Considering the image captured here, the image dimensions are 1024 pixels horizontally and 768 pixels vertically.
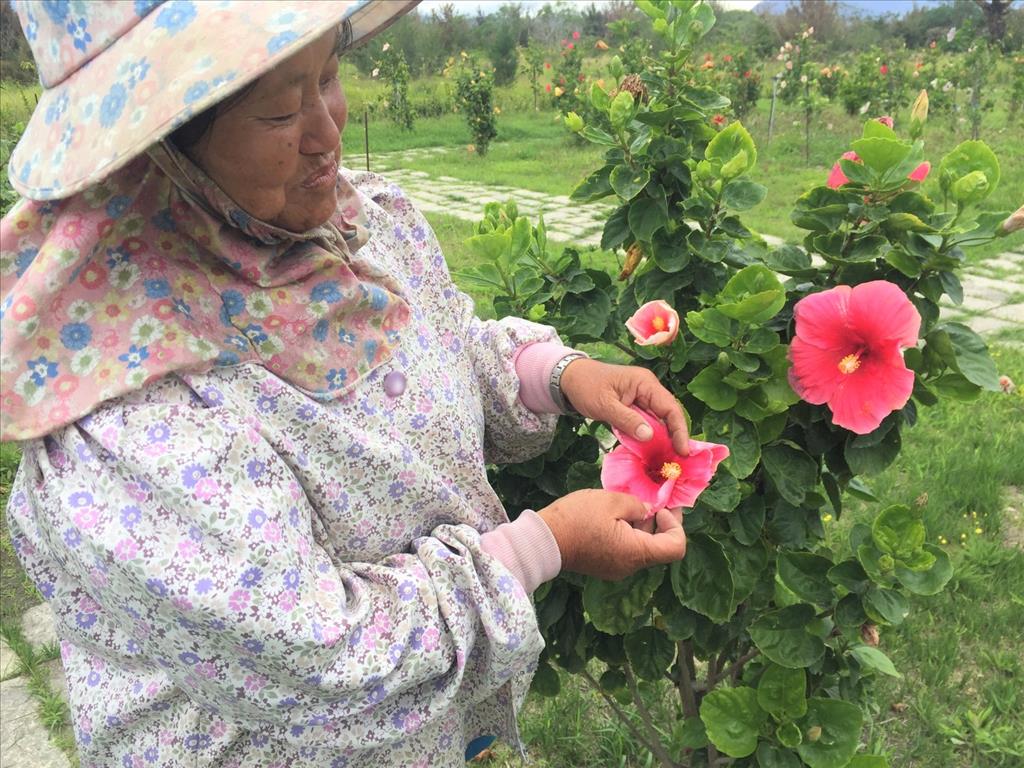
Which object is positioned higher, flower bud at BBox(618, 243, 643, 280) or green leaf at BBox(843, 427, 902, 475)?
flower bud at BBox(618, 243, 643, 280)

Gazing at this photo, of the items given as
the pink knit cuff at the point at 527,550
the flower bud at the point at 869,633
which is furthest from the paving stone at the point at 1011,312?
the pink knit cuff at the point at 527,550

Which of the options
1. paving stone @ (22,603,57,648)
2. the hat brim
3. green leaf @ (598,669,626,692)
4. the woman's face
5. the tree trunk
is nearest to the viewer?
the hat brim

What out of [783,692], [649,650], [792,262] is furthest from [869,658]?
[792,262]

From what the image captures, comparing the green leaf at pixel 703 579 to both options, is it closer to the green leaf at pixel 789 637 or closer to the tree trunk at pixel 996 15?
the green leaf at pixel 789 637

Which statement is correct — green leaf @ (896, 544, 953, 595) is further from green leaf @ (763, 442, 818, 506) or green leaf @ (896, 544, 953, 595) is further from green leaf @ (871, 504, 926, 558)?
green leaf @ (763, 442, 818, 506)

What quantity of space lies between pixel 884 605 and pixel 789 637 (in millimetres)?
170

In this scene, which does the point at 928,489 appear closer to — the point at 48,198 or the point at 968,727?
the point at 968,727

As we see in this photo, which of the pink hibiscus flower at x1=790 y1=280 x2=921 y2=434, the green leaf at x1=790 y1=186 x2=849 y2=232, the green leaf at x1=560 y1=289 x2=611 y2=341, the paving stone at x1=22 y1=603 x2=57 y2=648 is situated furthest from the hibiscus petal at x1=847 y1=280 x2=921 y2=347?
the paving stone at x1=22 y1=603 x2=57 y2=648

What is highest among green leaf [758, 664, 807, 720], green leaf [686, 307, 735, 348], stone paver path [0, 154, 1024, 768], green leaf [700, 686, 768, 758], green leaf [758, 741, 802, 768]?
green leaf [686, 307, 735, 348]

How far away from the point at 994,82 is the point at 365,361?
1407 cm

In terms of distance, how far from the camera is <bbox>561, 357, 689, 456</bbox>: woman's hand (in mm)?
1161

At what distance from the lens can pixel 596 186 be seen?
131cm

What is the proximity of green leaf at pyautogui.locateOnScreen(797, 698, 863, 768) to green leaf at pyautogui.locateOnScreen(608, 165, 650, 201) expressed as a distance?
2.63ft

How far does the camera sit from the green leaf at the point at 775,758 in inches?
50.4
